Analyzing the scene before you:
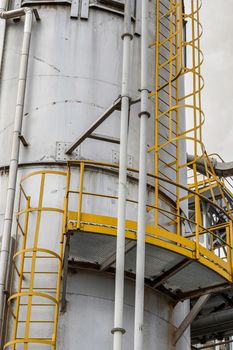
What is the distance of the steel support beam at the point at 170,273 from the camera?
13.1 m

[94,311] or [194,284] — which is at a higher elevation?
[194,284]

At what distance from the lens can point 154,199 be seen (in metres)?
14.2

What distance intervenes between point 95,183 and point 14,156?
1533 mm

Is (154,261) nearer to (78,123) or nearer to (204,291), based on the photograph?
(204,291)

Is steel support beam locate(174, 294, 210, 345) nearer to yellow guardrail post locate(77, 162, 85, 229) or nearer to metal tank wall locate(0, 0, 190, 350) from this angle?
metal tank wall locate(0, 0, 190, 350)

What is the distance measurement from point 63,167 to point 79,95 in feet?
5.28

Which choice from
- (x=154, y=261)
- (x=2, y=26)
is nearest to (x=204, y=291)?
(x=154, y=261)

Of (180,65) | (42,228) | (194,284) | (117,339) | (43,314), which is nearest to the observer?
(117,339)

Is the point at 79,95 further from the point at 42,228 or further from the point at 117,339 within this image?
the point at 117,339

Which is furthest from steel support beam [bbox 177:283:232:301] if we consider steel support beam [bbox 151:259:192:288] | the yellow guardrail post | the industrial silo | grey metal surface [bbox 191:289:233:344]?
the yellow guardrail post

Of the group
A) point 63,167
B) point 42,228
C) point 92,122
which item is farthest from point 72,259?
point 92,122

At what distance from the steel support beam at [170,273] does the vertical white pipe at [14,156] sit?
2.73 metres

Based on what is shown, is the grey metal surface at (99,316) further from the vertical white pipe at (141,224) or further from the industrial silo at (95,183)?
the vertical white pipe at (141,224)

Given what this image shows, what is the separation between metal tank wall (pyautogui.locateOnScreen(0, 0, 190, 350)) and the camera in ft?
41.8
